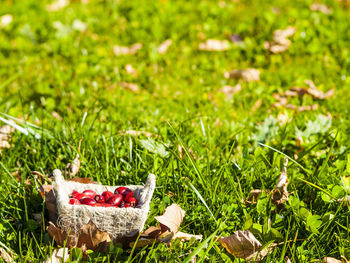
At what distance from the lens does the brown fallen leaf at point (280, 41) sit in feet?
12.3

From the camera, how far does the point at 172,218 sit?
186 centimetres

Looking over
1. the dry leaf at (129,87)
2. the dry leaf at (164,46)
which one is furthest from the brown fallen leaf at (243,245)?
the dry leaf at (164,46)

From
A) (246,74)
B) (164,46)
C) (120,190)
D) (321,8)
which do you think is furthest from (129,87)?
(321,8)

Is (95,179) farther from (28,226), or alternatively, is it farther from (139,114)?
(139,114)

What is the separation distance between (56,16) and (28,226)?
8.73 ft

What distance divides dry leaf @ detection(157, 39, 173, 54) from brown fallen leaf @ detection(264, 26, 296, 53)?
84cm

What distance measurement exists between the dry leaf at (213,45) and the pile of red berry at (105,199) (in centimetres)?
214

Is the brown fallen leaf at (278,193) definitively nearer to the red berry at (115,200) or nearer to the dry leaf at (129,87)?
the red berry at (115,200)

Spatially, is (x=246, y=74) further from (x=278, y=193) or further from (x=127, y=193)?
(x=127, y=193)

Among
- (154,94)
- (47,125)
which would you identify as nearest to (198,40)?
(154,94)

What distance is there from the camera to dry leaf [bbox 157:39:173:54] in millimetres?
3746

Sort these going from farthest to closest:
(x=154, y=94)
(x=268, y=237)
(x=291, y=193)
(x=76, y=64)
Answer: (x=76, y=64), (x=154, y=94), (x=291, y=193), (x=268, y=237)

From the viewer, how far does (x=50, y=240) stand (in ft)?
6.21

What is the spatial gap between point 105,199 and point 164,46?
218 centimetres
